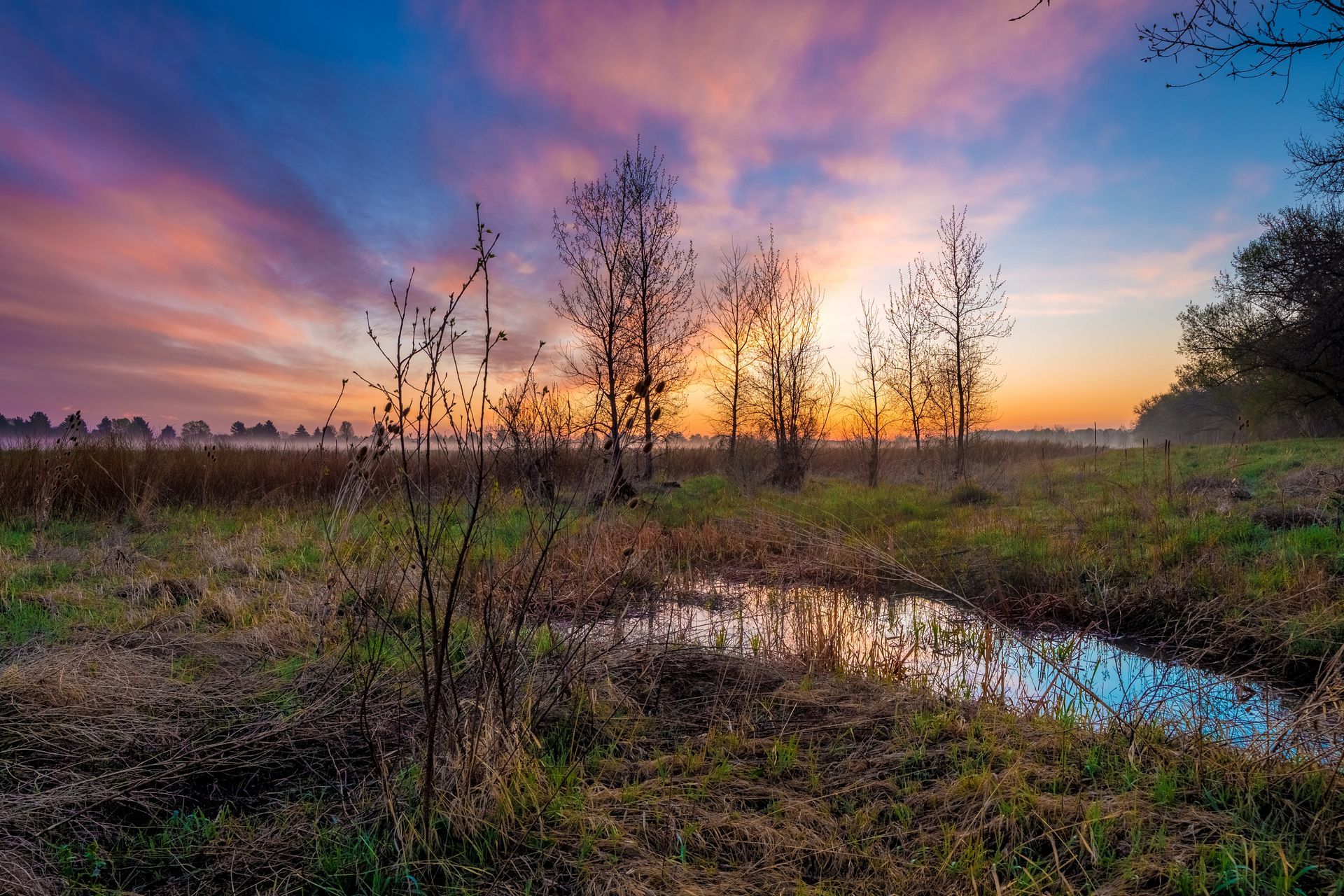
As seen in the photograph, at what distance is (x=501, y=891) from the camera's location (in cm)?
196

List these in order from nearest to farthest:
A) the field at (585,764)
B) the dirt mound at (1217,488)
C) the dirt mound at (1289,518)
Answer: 1. the field at (585,764)
2. the dirt mound at (1289,518)
3. the dirt mound at (1217,488)

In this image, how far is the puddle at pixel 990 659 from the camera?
330 centimetres

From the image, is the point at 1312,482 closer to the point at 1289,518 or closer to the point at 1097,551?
the point at 1289,518

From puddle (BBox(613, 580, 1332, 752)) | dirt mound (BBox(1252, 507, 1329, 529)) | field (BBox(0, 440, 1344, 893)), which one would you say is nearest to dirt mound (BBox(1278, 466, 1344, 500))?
dirt mound (BBox(1252, 507, 1329, 529))

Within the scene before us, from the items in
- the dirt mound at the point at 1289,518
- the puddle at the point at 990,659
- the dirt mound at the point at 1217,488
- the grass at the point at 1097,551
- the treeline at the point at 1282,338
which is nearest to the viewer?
the puddle at the point at 990,659

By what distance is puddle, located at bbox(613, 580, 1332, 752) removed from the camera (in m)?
3.30

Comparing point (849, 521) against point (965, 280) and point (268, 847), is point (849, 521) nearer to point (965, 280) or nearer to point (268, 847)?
point (268, 847)

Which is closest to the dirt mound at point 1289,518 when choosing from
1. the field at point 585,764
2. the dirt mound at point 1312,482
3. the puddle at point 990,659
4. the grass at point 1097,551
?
the grass at point 1097,551

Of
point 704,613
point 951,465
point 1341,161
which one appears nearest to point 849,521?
point 704,613

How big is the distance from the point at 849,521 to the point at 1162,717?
23.4 feet

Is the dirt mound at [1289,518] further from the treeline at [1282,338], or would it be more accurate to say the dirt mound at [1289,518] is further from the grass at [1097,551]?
the treeline at [1282,338]

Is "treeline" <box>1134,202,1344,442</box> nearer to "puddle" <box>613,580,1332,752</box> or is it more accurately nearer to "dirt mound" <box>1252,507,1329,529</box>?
"dirt mound" <box>1252,507,1329,529</box>

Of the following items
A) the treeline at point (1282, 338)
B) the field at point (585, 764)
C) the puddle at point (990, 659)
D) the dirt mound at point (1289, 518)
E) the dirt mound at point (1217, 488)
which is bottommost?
the puddle at point (990, 659)

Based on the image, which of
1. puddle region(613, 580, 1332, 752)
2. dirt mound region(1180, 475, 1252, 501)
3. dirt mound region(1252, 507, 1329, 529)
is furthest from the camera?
dirt mound region(1180, 475, 1252, 501)
